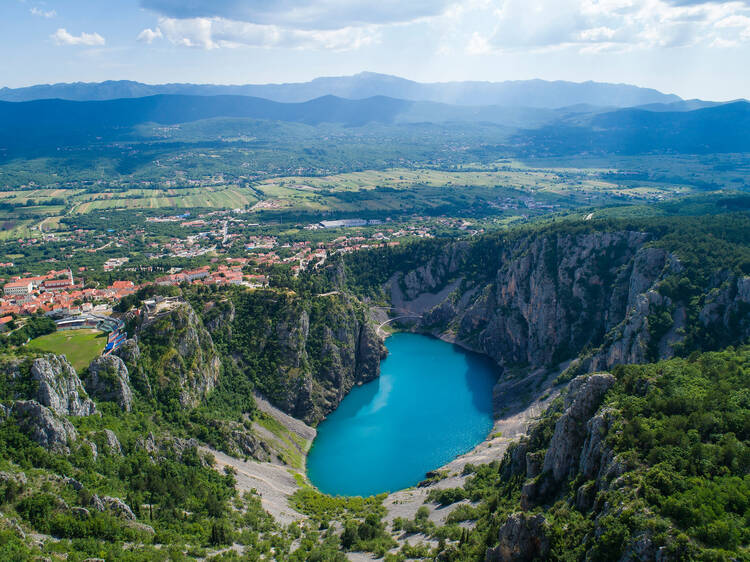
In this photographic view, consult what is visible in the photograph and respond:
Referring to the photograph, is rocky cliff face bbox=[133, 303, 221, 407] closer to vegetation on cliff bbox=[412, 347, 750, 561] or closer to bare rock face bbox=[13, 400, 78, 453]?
bare rock face bbox=[13, 400, 78, 453]

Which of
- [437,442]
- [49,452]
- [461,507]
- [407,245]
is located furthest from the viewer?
[407,245]

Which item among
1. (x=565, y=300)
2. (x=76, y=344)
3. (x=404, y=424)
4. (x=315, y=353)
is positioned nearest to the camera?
(x=76, y=344)

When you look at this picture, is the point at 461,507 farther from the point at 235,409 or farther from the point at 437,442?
the point at 235,409

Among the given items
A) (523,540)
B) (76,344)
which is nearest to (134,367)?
(76,344)

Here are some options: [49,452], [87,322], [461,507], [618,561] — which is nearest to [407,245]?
[87,322]

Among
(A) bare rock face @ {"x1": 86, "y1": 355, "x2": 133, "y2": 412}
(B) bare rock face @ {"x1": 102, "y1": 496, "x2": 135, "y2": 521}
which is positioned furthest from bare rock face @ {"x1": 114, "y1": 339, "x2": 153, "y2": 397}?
(B) bare rock face @ {"x1": 102, "y1": 496, "x2": 135, "y2": 521}

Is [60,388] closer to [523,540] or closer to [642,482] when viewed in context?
[523,540]
